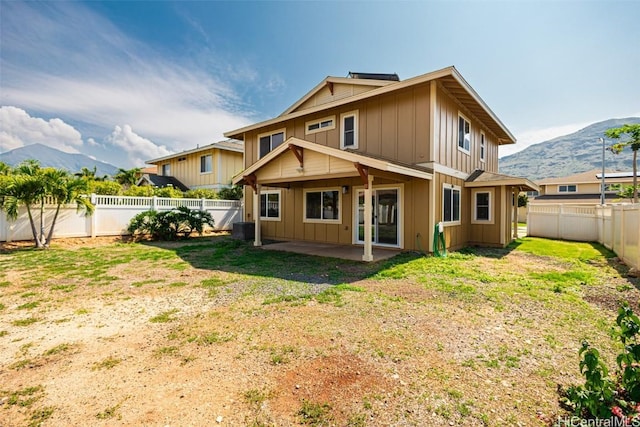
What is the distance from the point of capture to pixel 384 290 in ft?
17.7

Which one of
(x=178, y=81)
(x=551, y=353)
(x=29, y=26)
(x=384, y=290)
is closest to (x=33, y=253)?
(x=29, y=26)

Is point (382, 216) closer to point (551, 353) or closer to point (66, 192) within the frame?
point (551, 353)

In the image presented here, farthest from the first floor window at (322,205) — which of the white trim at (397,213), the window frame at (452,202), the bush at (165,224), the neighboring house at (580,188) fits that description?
the neighboring house at (580,188)

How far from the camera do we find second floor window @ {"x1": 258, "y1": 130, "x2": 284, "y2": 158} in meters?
13.1

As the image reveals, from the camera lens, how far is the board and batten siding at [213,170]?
2066 cm

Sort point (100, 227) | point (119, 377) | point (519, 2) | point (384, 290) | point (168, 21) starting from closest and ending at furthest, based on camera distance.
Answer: point (119, 377) → point (384, 290) → point (519, 2) → point (168, 21) → point (100, 227)

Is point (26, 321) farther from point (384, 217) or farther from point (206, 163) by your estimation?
point (206, 163)

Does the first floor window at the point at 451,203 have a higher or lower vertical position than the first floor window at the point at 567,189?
lower

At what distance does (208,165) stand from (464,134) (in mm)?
17472

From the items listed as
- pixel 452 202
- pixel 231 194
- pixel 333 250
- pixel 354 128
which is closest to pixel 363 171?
pixel 333 250

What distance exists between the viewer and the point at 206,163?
21672 mm

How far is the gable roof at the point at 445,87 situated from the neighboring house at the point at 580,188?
2300cm

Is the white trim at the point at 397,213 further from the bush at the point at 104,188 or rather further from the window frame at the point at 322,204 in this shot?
the bush at the point at 104,188

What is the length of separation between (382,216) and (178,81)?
11.2 m
